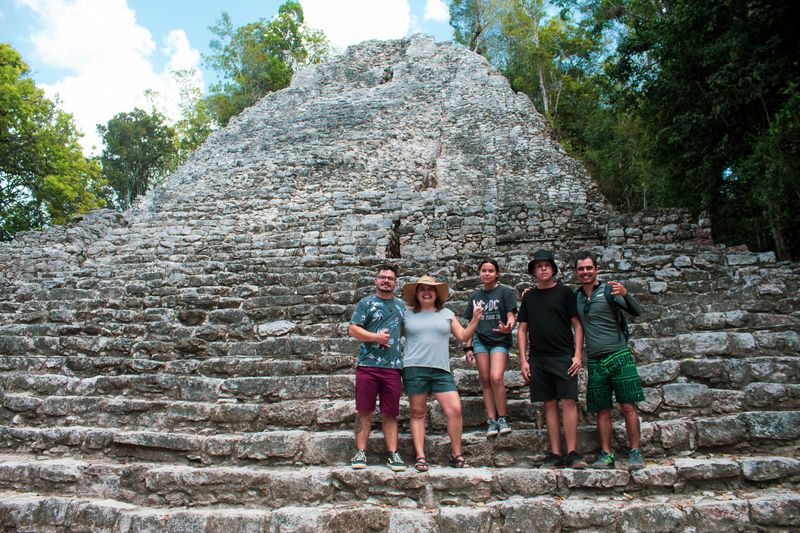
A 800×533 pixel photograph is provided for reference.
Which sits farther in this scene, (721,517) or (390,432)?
Answer: (390,432)

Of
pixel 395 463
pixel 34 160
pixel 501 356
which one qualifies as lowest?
pixel 395 463

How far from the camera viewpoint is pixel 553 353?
9.53 ft

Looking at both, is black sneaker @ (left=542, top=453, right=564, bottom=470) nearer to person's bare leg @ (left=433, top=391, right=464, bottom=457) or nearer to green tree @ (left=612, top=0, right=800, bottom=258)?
person's bare leg @ (left=433, top=391, right=464, bottom=457)


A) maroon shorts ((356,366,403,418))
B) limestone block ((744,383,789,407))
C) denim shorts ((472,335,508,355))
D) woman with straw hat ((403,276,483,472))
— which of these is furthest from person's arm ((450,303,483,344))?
limestone block ((744,383,789,407))

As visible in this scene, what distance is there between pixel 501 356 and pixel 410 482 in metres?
0.95

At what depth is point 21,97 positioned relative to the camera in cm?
1422

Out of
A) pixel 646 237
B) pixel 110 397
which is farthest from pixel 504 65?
pixel 110 397

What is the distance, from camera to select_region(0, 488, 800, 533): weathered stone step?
243 centimetres

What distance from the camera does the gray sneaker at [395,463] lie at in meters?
2.76

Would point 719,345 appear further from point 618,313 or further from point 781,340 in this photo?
point 618,313

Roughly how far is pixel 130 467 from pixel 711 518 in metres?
3.39

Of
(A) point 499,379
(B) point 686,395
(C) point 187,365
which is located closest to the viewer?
(A) point 499,379

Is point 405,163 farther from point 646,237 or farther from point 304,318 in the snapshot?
point 304,318

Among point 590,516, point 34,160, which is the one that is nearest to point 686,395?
point 590,516
